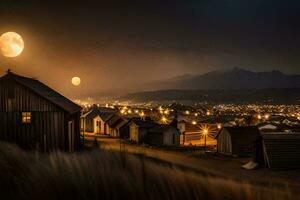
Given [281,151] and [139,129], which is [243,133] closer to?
[281,151]

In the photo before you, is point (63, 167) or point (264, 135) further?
point (264, 135)

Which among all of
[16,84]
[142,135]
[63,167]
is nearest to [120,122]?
[142,135]

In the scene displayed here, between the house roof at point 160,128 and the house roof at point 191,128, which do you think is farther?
the house roof at point 191,128

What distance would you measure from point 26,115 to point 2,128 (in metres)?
2.23

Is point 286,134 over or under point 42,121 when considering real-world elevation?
under

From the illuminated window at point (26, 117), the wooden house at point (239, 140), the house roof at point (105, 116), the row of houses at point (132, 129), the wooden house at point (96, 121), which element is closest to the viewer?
the illuminated window at point (26, 117)

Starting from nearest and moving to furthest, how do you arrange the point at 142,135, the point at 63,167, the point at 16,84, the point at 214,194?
the point at 214,194 < the point at 63,167 < the point at 16,84 < the point at 142,135

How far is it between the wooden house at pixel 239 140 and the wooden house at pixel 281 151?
951 cm

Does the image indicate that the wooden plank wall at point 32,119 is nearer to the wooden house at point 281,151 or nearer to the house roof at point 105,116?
the wooden house at point 281,151

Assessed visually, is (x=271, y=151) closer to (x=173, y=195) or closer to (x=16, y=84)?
(x=16, y=84)

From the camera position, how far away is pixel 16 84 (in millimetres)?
25656

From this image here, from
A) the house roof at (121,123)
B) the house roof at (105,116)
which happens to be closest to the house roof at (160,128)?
the house roof at (121,123)

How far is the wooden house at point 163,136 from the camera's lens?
185 feet

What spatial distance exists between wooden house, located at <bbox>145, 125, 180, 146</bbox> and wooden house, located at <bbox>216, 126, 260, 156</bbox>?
13029 mm
